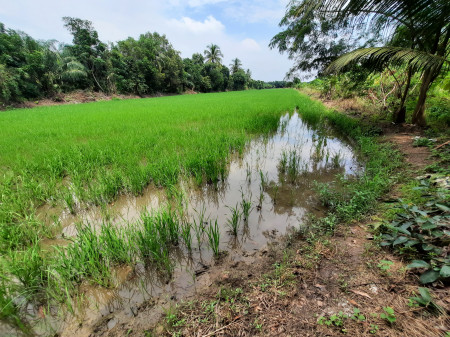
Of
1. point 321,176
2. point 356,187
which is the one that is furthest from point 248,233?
point 321,176

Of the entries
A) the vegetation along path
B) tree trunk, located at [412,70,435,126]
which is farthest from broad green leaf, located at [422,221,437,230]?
tree trunk, located at [412,70,435,126]

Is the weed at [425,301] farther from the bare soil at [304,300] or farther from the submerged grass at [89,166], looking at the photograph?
the submerged grass at [89,166]

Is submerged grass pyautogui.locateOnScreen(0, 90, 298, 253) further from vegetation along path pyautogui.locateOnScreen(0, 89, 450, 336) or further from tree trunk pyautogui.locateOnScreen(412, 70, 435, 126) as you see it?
tree trunk pyautogui.locateOnScreen(412, 70, 435, 126)

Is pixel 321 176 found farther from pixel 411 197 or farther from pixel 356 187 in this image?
pixel 411 197

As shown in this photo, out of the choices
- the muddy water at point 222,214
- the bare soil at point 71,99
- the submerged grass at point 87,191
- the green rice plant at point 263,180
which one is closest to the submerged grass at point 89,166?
the submerged grass at point 87,191

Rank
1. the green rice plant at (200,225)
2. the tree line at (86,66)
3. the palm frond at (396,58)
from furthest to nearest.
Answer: the tree line at (86,66)
the palm frond at (396,58)
the green rice plant at (200,225)

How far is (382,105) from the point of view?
21.7ft

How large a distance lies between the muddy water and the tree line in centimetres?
1988

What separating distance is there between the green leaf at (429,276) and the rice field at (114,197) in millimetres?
1220

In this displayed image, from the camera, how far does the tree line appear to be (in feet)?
51.2

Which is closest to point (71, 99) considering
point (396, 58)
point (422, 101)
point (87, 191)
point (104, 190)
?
point (87, 191)

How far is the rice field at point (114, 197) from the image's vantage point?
1412 mm

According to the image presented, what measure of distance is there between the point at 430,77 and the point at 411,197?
4.00 metres

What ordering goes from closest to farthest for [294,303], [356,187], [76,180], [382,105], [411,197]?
1. [294,303]
2. [411,197]
3. [356,187]
4. [76,180]
5. [382,105]
